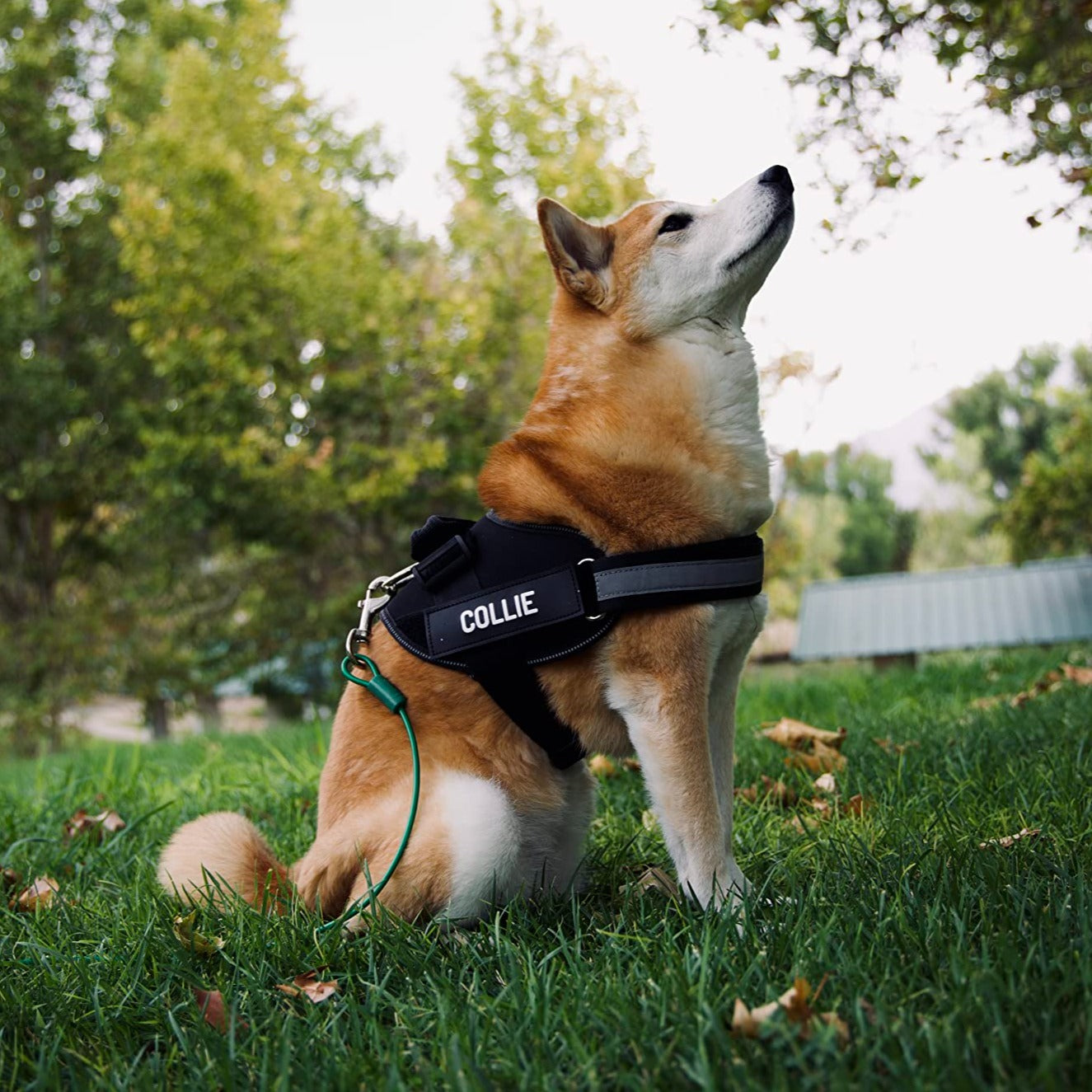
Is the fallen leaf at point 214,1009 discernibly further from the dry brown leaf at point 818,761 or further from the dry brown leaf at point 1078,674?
the dry brown leaf at point 1078,674

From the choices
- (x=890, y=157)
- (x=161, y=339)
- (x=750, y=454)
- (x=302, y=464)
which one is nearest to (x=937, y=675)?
(x=890, y=157)

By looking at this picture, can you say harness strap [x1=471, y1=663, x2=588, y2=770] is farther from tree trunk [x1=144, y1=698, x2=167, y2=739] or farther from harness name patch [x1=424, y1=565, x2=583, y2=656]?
tree trunk [x1=144, y1=698, x2=167, y2=739]

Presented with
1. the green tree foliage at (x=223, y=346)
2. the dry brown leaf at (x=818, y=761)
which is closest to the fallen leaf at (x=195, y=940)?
the dry brown leaf at (x=818, y=761)

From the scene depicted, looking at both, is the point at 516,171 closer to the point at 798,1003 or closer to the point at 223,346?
the point at 223,346

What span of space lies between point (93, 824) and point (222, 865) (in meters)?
1.24

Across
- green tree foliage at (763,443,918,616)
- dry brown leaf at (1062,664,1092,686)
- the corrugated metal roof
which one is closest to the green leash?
dry brown leaf at (1062,664,1092,686)

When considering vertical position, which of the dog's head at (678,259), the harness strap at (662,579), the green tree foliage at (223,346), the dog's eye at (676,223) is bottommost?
the harness strap at (662,579)

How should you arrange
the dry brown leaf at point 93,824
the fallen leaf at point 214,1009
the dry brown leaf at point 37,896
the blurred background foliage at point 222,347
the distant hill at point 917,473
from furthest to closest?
1. the distant hill at point 917,473
2. the blurred background foliage at point 222,347
3. the dry brown leaf at point 93,824
4. the dry brown leaf at point 37,896
5. the fallen leaf at point 214,1009

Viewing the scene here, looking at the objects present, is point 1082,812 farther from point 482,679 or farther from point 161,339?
point 161,339

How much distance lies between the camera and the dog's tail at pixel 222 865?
2391 mm

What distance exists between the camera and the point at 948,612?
10.4 m

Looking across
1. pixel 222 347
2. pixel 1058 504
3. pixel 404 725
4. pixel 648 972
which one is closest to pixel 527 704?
pixel 404 725

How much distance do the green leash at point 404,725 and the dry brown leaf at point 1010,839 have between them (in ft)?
4.12

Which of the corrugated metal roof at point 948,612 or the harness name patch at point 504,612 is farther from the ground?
the harness name patch at point 504,612
